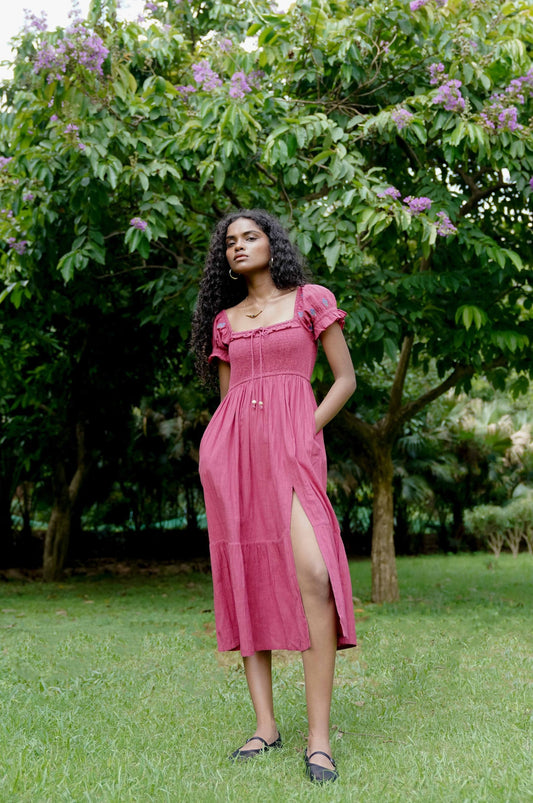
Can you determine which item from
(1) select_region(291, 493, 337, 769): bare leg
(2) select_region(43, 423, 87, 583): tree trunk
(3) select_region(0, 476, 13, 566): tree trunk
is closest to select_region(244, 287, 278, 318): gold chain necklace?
(1) select_region(291, 493, 337, 769): bare leg

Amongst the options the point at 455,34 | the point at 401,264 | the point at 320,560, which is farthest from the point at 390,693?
the point at 401,264

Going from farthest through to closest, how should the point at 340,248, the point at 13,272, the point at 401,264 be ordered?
1. the point at 401,264
2. the point at 13,272
3. the point at 340,248

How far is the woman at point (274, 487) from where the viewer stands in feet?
9.55

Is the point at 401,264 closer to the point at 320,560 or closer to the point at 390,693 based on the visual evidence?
the point at 390,693

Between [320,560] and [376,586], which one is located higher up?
[320,560]

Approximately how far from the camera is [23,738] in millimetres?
3191

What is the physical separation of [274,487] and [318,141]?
3.76 meters

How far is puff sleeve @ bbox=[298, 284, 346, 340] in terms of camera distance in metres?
3.21

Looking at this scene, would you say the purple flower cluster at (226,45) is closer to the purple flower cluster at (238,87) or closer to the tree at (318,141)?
the tree at (318,141)

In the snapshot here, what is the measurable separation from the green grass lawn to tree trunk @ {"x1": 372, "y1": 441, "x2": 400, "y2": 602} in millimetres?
1023

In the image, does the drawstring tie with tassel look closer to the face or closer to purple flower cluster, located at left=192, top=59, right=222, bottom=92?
the face

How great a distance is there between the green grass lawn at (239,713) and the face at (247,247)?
1.87m

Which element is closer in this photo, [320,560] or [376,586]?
[320,560]

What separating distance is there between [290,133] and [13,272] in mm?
2546
